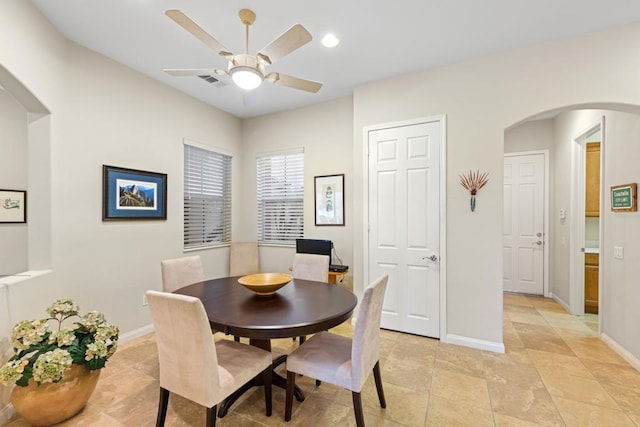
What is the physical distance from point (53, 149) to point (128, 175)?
2.23ft

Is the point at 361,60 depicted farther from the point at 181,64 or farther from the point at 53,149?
the point at 53,149

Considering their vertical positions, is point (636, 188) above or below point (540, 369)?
above

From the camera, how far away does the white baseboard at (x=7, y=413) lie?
185 cm


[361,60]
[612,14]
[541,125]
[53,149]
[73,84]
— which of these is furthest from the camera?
[541,125]

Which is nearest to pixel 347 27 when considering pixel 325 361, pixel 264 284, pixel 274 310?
pixel 264 284

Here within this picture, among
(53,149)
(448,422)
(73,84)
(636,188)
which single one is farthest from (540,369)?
(73,84)

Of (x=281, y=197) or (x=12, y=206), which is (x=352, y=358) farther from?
(x=12, y=206)

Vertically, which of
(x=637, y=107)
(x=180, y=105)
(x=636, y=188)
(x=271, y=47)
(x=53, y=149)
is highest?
(x=180, y=105)

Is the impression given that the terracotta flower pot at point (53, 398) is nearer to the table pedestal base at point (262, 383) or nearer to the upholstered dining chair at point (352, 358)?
the table pedestal base at point (262, 383)

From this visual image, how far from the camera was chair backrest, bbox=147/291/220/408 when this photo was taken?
145 centimetres

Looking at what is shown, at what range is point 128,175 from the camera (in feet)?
10.2

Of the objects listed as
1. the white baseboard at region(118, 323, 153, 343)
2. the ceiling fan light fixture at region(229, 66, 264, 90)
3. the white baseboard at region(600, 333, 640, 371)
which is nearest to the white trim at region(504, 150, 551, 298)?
the white baseboard at region(600, 333, 640, 371)

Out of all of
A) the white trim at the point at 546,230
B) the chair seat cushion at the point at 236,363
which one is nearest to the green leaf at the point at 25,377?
the chair seat cushion at the point at 236,363

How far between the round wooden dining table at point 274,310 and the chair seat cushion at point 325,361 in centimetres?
27
